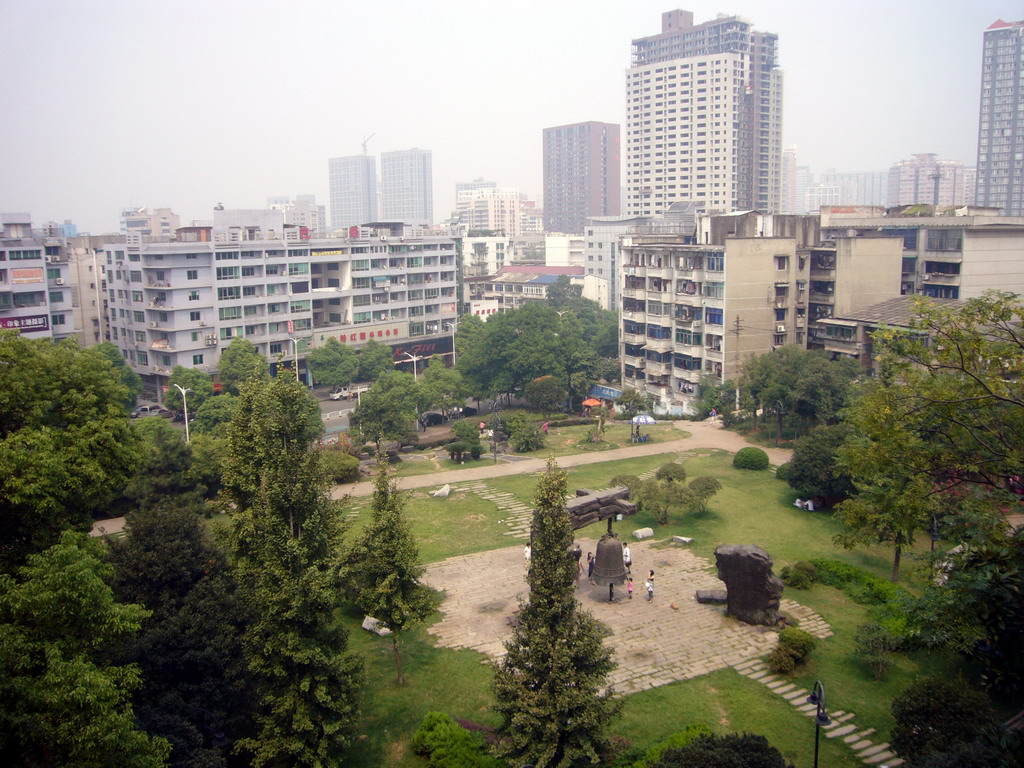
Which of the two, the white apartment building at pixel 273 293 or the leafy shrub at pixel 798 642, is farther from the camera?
the white apartment building at pixel 273 293

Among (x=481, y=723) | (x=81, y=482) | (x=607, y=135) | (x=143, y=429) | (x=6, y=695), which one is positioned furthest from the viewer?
(x=607, y=135)

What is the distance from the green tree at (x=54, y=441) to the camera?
15.6 meters

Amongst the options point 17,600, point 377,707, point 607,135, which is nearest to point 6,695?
point 17,600

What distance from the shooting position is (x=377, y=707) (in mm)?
16641

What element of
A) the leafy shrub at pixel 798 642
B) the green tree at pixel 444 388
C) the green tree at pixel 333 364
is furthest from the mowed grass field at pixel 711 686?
the green tree at pixel 333 364

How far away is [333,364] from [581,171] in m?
104

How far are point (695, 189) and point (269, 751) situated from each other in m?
107

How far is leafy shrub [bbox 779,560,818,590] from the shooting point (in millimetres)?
21906

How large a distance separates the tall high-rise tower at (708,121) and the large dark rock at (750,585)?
305ft

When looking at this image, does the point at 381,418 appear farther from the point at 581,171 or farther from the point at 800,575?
the point at 581,171

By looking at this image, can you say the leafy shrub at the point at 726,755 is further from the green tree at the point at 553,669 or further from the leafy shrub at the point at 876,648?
the leafy shrub at the point at 876,648

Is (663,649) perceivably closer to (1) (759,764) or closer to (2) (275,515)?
(1) (759,764)

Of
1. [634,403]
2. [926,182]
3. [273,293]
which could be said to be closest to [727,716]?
[634,403]

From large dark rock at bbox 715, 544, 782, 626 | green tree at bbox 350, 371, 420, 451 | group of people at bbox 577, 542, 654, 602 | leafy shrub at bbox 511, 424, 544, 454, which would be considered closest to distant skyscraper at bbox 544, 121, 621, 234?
leafy shrub at bbox 511, 424, 544, 454
